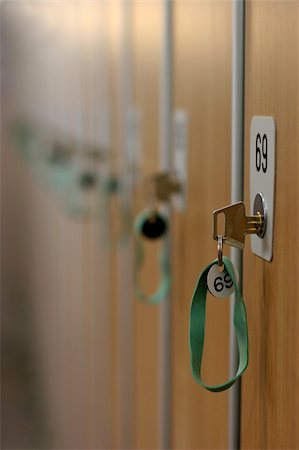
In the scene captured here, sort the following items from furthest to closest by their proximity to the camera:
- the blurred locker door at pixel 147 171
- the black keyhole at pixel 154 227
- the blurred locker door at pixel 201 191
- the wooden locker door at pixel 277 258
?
the blurred locker door at pixel 147 171 < the black keyhole at pixel 154 227 < the blurred locker door at pixel 201 191 < the wooden locker door at pixel 277 258

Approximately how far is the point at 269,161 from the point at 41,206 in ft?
9.00

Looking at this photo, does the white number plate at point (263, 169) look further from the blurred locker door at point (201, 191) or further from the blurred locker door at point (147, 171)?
the blurred locker door at point (147, 171)

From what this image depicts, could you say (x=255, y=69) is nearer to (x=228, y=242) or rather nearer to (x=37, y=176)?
(x=228, y=242)

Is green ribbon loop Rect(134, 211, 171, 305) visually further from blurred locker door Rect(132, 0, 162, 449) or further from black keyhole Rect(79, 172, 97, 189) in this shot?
black keyhole Rect(79, 172, 97, 189)

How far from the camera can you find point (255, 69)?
0.79 meters

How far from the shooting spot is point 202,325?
30.0 inches

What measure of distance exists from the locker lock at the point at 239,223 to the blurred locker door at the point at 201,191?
17cm

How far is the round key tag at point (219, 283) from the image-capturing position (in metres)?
0.75

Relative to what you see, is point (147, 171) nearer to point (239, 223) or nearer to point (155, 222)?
point (155, 222)

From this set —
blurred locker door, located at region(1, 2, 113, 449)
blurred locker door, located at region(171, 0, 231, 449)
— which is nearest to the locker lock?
blurred locker door, located at region(171, 0, 231, 449)

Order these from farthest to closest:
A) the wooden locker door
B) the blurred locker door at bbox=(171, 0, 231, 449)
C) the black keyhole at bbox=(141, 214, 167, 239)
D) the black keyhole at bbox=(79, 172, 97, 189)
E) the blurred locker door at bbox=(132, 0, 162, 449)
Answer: the black keyhole at bbox=(79, 172, 97, 189)
the blurred locker door at bbox=(132, 0, 162, 449)
the black keyhole at bbox=(141, 214, 167, 239)
the blurred locker door at bbox=(171, 0, 231, 449)
the wooden locker door

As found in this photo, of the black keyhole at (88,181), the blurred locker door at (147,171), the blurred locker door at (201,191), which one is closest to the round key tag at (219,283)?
the blurred locker door at (201,191)

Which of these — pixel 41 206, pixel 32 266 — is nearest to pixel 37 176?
pixel 41 206

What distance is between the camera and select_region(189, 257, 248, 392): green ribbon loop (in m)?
0.73
